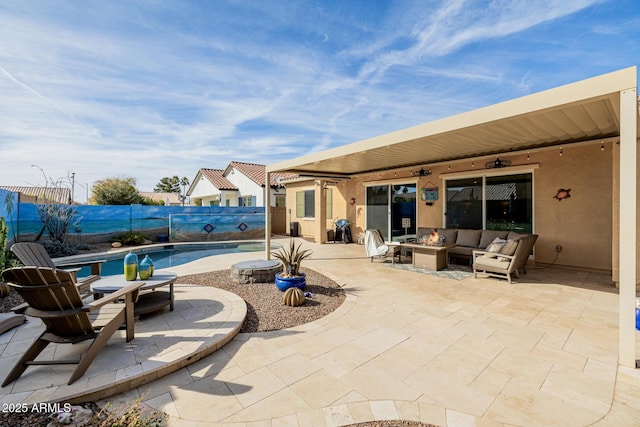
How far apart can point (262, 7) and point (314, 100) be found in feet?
14.3

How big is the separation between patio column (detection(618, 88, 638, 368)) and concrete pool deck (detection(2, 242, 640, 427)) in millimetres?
304

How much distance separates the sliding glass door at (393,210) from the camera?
1059 cm

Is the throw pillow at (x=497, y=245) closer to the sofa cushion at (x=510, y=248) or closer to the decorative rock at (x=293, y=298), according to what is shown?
the sofa cushion at (x=510, y=248)

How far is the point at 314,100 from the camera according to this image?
11133 mm

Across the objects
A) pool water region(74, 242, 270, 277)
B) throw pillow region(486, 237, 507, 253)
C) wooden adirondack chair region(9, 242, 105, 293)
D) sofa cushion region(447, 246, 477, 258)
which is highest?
wooden adirondack chair region(9, 242, 105, 293)

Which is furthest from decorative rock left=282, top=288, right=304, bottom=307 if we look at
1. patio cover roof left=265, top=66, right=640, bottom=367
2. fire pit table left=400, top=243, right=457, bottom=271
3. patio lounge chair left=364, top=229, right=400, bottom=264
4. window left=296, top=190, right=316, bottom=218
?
window left=296, top=190, right=316, bottom=218

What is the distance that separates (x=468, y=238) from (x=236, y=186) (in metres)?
18.1

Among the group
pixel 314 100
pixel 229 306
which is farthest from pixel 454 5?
pixel 229 306

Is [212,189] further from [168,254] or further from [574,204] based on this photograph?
[574,204]

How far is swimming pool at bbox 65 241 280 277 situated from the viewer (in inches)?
359

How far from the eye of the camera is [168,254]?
11.6m

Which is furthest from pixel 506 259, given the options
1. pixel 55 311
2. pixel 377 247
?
pixel 55 311

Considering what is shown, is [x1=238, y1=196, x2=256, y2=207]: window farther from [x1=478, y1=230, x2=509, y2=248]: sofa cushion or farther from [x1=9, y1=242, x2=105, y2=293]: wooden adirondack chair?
[x1=9, y1=242, x2=105, y2=293]: wooden adirondack chair

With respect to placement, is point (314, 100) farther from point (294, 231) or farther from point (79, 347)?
point (79, 347)
